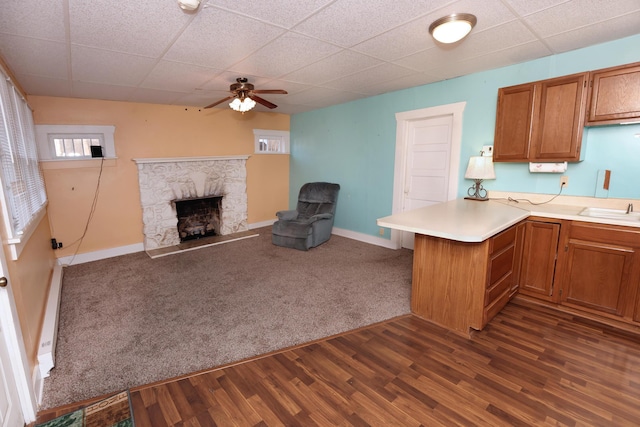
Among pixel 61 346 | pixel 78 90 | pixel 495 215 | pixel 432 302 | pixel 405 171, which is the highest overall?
pixel 78 90

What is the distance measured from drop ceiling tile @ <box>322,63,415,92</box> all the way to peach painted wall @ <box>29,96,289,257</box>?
8.06ft

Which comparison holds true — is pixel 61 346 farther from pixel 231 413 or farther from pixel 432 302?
pixel 432 302

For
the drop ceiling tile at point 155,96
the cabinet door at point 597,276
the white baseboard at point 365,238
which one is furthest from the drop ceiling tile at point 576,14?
the drop ceiling tile at point 155,96

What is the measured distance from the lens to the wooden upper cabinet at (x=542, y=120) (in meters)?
2.67

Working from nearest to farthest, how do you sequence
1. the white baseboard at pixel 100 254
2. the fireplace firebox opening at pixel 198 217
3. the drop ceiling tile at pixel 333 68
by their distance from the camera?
the drop ceiling tile at pixel 333 68 → the white baseboard at pixel 100 254 → the fireplace firebox opening at pixel 198 217

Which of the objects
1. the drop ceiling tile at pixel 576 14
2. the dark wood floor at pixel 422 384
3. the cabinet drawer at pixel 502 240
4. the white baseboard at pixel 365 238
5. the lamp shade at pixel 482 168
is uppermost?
the drop ceiling tile at pixel 576 14

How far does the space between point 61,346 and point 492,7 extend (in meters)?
4.08

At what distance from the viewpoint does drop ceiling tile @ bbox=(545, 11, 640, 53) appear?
222cm

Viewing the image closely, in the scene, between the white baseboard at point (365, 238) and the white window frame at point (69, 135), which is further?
the white baseboard at point (365, 238)

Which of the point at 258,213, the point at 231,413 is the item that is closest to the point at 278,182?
the point at 258,213

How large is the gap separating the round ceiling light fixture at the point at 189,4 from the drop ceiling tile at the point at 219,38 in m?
0.11

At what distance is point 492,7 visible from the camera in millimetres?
2004

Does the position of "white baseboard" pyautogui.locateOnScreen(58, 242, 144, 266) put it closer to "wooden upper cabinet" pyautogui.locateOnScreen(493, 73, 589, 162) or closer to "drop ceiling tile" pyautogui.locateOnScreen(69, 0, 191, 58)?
"drop ceiling tile" pyautogui.locateOnScreen(69, 0, 191, 58)

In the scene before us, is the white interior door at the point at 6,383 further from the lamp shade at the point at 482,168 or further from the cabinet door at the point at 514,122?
the cabinet door at the point at 514,122
